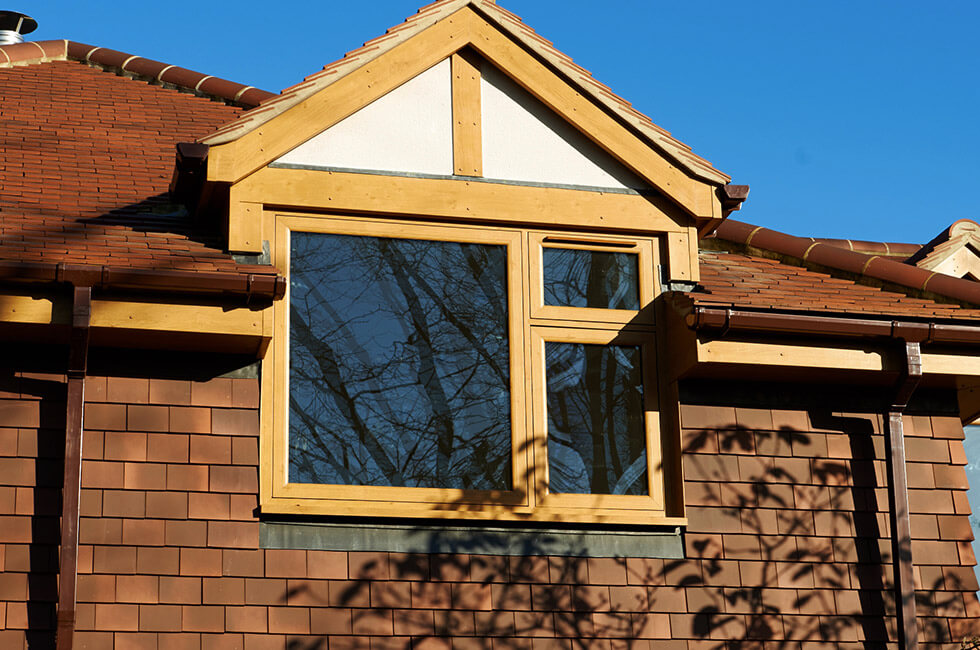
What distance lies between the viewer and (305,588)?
7.62 metres

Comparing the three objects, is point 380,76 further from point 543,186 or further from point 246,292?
point 246,292

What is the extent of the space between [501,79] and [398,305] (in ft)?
6.19

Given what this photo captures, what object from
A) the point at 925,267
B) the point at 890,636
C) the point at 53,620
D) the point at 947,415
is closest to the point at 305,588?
the point at 53,620

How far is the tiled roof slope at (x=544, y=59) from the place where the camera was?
8.84 m

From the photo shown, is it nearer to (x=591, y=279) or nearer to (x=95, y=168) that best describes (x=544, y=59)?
(x=591, y=279)

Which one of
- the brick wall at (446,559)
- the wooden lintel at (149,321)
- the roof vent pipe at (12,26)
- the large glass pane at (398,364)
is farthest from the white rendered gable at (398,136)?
Answer: the roof vent pipe at (12,26)

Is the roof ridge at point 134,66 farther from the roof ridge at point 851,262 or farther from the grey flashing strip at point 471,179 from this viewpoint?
the roof ridge at point 851,262

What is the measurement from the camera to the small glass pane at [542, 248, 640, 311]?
28.4 ft

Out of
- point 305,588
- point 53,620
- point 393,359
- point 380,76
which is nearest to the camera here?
point 53,620

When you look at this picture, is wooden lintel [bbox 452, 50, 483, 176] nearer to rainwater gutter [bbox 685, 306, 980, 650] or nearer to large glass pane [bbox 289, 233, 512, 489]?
large glass pane [bbox 289, 233, 512, 489]

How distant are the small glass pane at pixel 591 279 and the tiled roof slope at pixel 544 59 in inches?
31.6

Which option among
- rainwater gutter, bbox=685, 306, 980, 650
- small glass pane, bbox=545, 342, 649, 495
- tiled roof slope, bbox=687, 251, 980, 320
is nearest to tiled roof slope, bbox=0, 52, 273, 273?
small glass pane, bbox=545, 342, 649, 495

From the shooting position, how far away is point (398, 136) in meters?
8.77

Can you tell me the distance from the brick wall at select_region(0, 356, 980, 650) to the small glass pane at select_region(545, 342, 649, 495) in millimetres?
376
